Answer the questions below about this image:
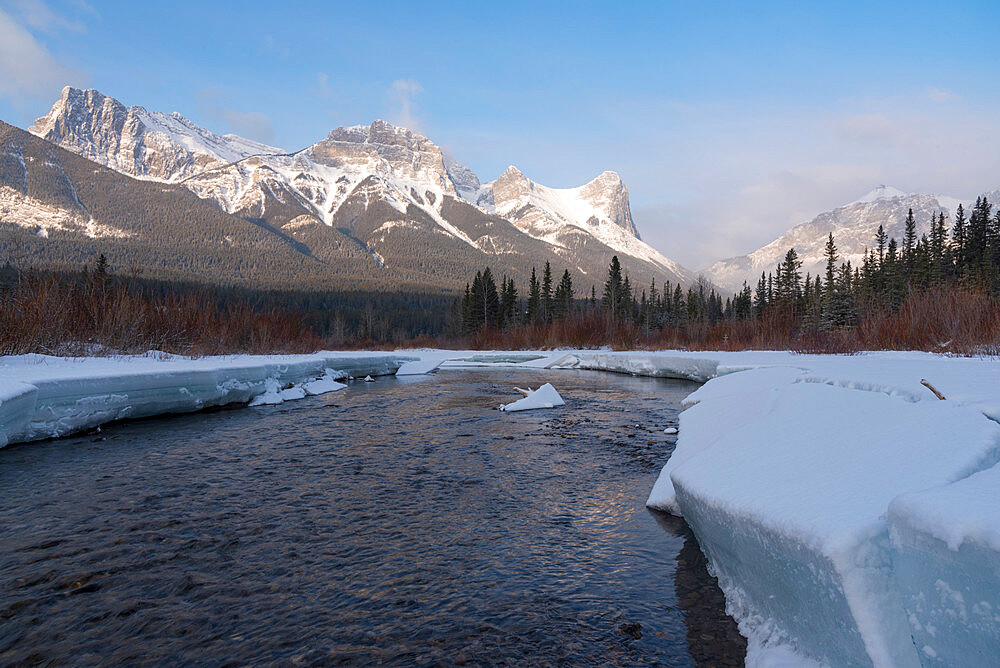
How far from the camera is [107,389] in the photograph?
8469mm

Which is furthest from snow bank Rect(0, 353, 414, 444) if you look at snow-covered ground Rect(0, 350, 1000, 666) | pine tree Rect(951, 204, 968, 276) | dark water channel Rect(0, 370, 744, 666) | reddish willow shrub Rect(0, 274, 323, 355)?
pine tree Rect(951, 204, 968, 276)

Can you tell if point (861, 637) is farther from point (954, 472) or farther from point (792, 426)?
point (792, 426)

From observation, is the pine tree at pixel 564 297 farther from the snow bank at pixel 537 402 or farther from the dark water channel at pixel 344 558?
the dark water channel at pixel 344 558

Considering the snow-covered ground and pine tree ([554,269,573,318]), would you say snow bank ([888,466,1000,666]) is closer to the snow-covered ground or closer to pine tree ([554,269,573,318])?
the snow-covered ground

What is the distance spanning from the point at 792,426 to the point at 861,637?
8.25ft

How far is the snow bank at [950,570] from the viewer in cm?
153

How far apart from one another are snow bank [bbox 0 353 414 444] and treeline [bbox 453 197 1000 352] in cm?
1529

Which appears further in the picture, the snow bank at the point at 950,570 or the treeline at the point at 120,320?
the treeline at the point at 120,320

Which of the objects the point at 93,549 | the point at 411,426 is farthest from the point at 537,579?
the point at 411,426

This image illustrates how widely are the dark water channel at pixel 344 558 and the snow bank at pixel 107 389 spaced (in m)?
0.52

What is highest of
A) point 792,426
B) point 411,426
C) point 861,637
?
point 792,426

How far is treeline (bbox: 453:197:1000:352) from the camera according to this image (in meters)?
11.9

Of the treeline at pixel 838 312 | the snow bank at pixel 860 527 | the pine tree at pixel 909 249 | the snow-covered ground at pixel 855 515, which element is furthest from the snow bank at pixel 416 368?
the pine tree at pixel 909 249

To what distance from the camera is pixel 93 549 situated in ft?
13.7
